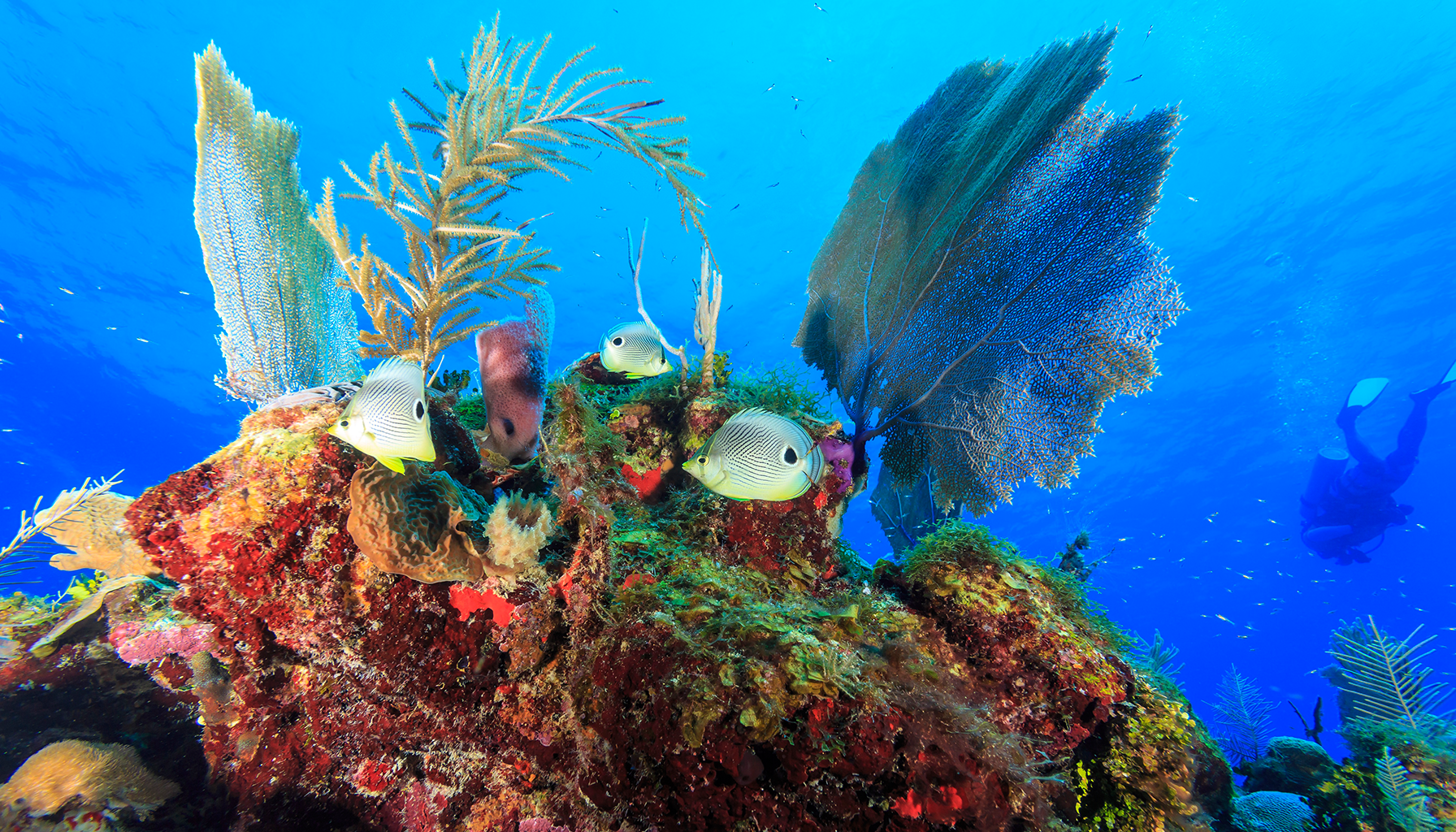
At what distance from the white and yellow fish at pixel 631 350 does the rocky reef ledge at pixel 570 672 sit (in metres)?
0.47

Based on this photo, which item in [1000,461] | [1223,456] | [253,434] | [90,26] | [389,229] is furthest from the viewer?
[1223,456]

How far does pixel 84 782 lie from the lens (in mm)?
2656

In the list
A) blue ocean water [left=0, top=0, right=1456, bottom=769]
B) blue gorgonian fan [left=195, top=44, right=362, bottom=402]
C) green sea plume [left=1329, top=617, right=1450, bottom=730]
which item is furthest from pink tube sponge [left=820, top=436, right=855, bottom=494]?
blue ocean water [left=0, top=0, right=1456, bottom=769]

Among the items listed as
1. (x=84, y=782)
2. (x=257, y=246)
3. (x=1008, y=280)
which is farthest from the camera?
(x=1008, y=280)

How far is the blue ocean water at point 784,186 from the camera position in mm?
21203

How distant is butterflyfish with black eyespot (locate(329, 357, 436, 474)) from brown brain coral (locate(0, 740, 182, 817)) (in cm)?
309

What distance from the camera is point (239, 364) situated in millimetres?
3305

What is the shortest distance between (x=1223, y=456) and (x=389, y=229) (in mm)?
53839

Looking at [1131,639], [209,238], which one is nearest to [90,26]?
[209,238]

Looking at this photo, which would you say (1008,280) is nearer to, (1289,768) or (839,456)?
(839,456)

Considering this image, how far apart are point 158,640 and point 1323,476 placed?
3035 centimetres

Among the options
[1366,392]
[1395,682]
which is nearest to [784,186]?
[1366,392]

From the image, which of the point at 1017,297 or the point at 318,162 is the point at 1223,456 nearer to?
the point at 1017,297

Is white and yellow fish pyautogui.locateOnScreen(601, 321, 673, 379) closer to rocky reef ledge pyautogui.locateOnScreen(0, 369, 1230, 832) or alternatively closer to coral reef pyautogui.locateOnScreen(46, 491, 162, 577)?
rocky reef ledge pyautogui.locateOnScreen(0, 369, 1230, 832)
